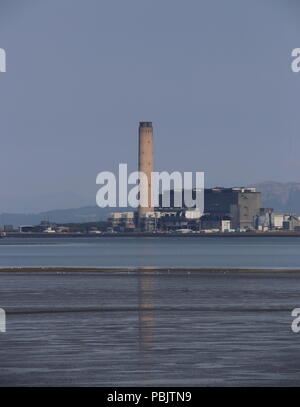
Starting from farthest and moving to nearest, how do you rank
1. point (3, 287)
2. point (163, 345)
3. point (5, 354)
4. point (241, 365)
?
point (3, 287)
point (163, 345)
point (5, 354)
point (241, 365)

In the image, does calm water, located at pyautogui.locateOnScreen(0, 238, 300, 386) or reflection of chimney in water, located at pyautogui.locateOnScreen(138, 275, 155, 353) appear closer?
calm water, located at pyautogui.locateOnScreen(0, 238, 300, 386)

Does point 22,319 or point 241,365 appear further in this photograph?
point 22,319

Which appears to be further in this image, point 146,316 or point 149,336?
point 146,316

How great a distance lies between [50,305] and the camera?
59.5 metres

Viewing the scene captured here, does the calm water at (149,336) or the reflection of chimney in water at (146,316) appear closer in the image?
the calm water at (149,336)

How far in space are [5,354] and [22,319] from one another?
1372 centimetres

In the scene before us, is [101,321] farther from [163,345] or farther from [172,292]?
[172,292]

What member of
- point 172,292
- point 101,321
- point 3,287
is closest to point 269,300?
point 172,292

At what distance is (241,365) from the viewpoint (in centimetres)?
3466

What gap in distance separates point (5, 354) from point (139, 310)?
19318 millimetres
